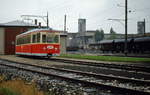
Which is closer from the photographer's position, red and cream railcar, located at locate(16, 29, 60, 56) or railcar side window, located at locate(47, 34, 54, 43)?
red and cream railcar, located at locate(16, 29, 60, 56)

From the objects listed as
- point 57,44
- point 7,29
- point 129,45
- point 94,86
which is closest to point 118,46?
point 129,45

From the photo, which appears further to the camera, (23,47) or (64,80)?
(23,47)

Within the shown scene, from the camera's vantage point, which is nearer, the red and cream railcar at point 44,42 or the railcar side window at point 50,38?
the red and cream railcar at point 44,42

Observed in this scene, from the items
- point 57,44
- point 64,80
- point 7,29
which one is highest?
point 7,29

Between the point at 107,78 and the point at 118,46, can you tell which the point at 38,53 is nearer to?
the point at 107,78

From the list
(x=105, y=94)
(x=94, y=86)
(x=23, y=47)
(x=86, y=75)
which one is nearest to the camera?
(x=105, y=94)

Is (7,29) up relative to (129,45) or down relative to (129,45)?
up

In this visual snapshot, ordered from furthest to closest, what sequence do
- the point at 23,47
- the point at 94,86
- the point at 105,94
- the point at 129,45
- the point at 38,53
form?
the point at 129,45 < the point at 23,47 < the point at 38,53 < the point at 94,86 < the point at 105,94

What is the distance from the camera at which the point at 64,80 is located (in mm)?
10180

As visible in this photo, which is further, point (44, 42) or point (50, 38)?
point (50, 38)

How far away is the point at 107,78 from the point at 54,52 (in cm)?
1505

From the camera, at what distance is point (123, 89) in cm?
720

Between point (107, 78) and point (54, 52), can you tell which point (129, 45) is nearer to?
point (54, 52)

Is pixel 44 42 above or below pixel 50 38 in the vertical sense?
below
